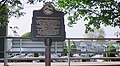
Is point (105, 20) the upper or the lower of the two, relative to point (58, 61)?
upper

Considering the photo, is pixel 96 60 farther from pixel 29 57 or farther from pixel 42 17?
pixel 42 17

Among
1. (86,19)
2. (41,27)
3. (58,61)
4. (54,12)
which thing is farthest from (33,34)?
(58,61)

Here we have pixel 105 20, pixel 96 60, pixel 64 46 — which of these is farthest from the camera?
pixel 96 60

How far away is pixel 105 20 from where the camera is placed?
922 cm

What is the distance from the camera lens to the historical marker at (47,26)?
25.7 ft

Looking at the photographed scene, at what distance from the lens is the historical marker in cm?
785

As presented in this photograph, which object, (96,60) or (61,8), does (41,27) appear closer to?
(61,8)

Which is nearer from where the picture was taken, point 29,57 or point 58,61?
point 29,57

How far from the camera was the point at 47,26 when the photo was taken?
310 inches

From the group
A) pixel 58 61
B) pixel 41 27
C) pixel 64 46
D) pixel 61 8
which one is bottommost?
pixel 58 61

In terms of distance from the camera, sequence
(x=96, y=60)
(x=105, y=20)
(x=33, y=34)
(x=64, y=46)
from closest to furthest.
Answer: (x=33, y=34)
(x=105, y=20)
(x=64, y=46)
(x=96, y=60)

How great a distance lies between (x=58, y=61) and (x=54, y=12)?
3.46 metres

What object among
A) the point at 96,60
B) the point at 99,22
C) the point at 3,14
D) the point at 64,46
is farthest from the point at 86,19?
the point at 3,14

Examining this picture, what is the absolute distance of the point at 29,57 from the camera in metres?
10.2
